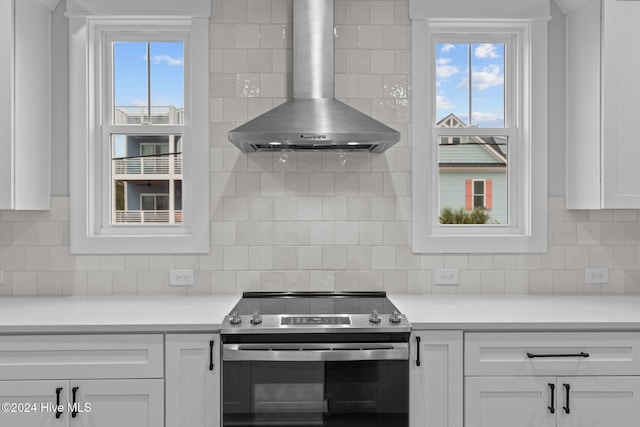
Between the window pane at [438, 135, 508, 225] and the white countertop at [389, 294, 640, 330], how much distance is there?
1.59 feet

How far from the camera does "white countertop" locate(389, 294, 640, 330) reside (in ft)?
7.22

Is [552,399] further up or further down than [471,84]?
Answer: further down

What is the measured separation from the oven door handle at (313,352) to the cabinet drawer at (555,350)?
332 millimetres

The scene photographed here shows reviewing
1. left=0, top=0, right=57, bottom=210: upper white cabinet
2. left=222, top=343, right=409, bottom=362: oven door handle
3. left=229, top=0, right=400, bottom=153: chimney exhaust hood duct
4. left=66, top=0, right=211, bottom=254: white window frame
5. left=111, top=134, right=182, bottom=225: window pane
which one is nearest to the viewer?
left=222, top=343, right=409, bottom=362: oven door handle

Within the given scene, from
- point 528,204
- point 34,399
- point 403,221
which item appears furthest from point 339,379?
point 528,204

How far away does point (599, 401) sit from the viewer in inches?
87.4

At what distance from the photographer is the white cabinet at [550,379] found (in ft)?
7.25

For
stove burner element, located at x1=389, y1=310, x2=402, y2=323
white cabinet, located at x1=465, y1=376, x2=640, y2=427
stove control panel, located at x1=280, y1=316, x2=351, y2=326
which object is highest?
stove burner element, located at x1=389, y1=310, x2=402, y2=323

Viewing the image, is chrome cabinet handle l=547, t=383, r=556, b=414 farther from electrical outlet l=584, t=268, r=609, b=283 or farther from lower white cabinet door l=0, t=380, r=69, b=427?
lower white cabinet door l=0, t=380, r=69, b=427

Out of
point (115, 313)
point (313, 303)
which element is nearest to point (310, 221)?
point (313, 303)

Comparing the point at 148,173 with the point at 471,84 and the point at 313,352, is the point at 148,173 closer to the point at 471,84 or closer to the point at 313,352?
the point at 313,352

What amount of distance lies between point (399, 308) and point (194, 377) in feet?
3.23

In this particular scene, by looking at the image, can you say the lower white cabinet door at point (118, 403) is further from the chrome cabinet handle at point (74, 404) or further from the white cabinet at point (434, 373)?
the white cabinet at point (434, 373)

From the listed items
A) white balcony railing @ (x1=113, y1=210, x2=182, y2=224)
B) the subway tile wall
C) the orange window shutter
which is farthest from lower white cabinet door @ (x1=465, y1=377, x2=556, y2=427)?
white balcony railing @ (x1=113, y1=210, x2=182, y2=224)
